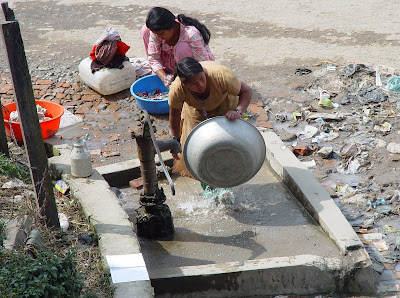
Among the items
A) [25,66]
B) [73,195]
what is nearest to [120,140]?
[73,195]

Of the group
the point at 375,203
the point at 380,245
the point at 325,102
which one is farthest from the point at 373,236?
the point at 325,102

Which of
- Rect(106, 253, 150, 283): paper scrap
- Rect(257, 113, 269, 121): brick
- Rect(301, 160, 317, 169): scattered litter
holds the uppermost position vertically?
Rect(106, 253, 150, 283): paper scrap

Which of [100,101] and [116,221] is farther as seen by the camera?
[100,101]

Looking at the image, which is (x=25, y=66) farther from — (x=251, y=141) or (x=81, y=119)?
(x=81, y=119)

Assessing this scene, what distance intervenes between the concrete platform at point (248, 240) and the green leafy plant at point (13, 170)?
0.31 metres

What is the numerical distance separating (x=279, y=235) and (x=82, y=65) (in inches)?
167

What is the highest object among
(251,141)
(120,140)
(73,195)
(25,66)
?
(25,66)

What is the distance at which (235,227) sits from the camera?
446cm

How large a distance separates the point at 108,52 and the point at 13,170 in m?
2.79

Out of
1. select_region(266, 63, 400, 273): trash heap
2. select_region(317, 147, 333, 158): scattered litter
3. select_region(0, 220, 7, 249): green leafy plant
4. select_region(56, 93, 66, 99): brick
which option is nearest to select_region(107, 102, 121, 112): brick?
select_region(56, 93, 66, 99): brick

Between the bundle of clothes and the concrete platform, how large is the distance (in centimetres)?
245

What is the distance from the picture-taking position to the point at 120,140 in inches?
243

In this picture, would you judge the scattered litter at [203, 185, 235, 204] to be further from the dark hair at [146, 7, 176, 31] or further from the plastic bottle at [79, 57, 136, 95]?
the plastic bottle at [79, 57, 136, 95]

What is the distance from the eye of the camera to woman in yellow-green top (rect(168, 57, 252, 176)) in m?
3.97
